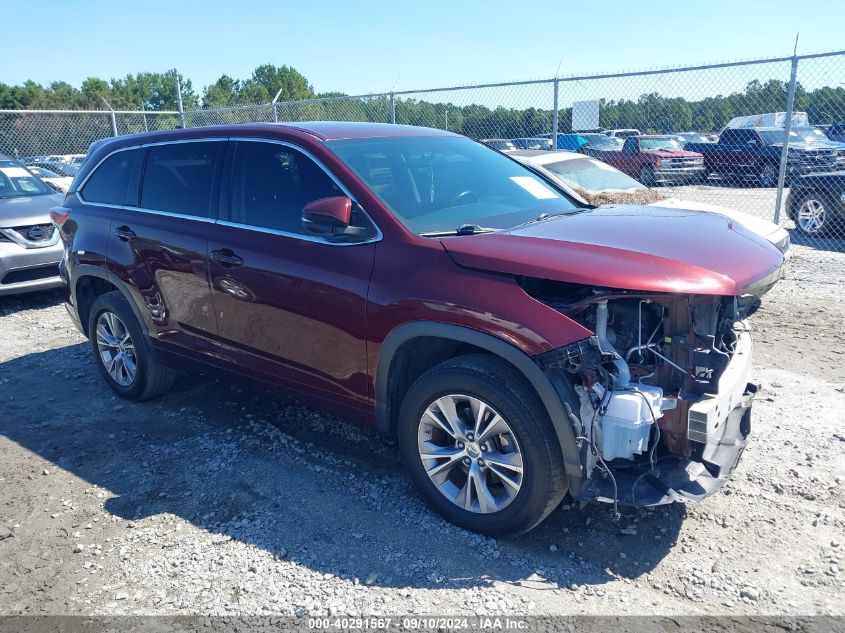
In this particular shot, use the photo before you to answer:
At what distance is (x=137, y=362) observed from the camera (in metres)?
5.05

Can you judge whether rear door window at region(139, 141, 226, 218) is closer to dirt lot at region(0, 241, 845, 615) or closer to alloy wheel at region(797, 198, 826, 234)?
dirt lot at region(0, 241, 845, 615)

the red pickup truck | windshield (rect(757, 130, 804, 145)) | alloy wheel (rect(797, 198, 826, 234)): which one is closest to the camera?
alloy wheel (rect(797, 198, 826, 234))

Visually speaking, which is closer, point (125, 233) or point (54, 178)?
point (125, 233)

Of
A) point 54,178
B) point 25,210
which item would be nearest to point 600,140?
point 54,178

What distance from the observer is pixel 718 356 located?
295 centimetres

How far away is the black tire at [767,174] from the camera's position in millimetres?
17328

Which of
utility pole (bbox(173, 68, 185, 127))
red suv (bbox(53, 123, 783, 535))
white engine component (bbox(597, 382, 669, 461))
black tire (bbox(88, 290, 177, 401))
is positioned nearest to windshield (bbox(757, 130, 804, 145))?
utility pole (bbox(173, 68, 185, 127))

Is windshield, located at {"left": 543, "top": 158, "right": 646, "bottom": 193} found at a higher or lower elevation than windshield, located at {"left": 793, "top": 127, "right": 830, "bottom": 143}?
lower

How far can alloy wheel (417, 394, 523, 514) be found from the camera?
316 centimetres

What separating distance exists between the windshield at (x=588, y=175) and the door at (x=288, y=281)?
557cm

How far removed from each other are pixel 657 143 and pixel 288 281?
18313mm

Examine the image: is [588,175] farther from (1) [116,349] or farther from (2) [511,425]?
(2) [511,425]

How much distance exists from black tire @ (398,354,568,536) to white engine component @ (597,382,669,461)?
0.23 metres

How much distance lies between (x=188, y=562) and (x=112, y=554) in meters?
0.41
